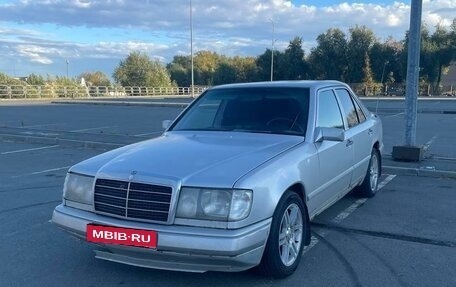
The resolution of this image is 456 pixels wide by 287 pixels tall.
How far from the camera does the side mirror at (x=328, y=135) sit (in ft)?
15.8

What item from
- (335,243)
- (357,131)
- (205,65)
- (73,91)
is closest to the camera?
(335,243)

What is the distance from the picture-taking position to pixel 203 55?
99875 millimetres

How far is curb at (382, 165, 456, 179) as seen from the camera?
844cm

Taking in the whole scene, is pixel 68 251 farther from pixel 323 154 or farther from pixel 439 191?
pixel 439 191

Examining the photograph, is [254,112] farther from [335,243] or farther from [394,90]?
[394,90]

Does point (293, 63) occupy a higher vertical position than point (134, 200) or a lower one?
higher

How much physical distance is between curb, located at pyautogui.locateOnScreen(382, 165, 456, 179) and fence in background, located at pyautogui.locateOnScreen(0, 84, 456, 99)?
35971 millimetres

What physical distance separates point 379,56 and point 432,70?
6.32 metres

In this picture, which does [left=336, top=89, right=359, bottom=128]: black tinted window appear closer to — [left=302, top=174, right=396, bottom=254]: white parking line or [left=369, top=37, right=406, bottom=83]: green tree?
[left=302, top=174, right=396, bottom=254]: white parking line

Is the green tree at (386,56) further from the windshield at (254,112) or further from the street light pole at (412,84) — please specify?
the windshield at (254,112)

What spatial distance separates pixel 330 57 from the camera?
58.2 m

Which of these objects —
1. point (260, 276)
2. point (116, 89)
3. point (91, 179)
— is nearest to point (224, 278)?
point (260, 276)

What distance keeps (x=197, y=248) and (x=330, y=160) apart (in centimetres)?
214

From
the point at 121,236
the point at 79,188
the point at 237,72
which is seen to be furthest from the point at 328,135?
the point at 237,72
